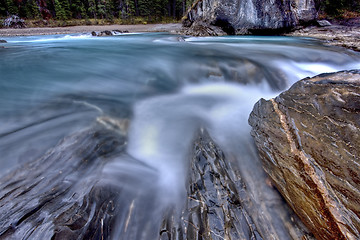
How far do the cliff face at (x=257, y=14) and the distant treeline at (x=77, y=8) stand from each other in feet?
70.9

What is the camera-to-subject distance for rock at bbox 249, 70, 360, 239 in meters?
1.32

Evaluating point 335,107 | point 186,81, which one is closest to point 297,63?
point 186,81

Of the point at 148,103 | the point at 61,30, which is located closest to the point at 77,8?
the point at 61,30

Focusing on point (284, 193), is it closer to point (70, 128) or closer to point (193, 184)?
point (193, 184)

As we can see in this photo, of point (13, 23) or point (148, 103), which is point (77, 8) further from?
point (148, 103)

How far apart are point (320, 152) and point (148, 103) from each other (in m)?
2.80

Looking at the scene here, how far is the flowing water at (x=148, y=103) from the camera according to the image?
6.83 feet

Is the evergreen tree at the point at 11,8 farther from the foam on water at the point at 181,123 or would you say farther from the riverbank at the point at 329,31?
the foam on water at the point at 181,123

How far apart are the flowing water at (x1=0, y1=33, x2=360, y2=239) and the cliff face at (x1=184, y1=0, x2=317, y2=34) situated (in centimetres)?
1015

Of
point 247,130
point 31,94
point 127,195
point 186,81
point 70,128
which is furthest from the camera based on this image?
point 186,81

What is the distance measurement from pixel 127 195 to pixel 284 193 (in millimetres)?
1585

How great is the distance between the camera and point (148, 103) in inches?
140

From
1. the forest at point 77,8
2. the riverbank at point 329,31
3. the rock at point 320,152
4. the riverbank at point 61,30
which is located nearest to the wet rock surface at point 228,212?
the rock at point 320,152

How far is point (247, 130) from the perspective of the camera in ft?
9.09
